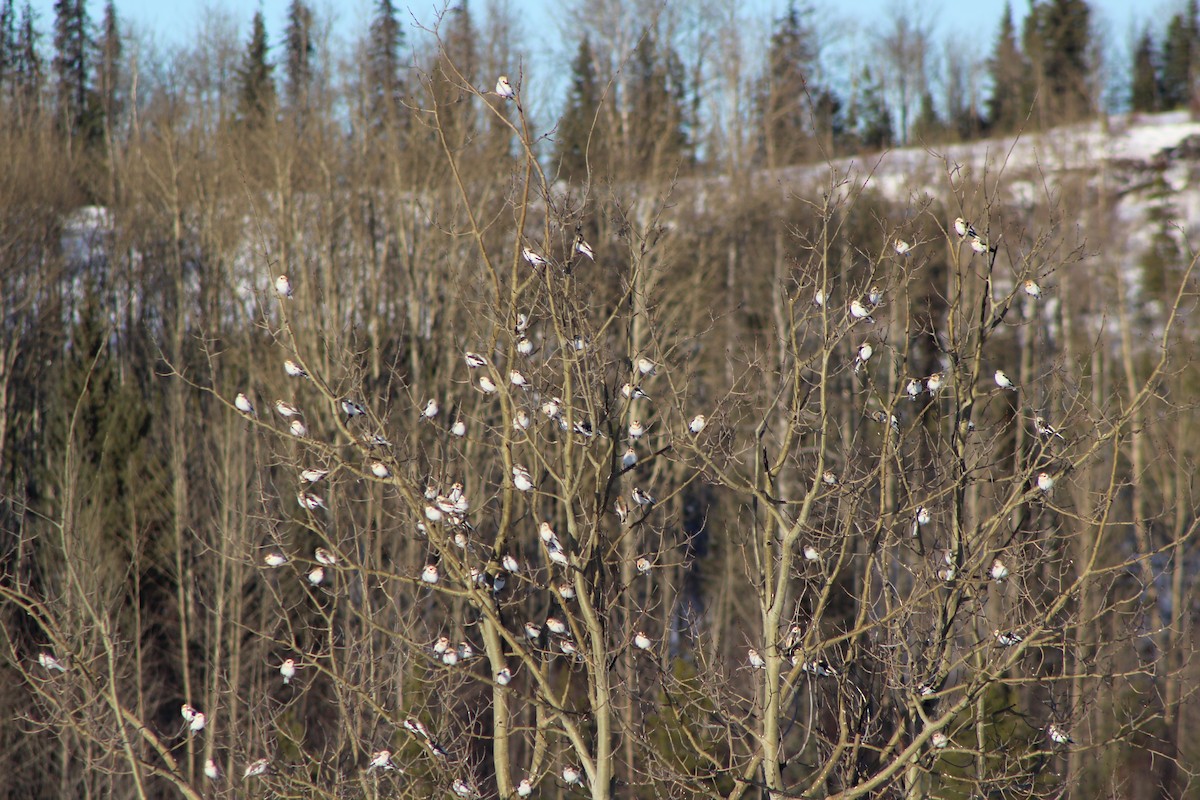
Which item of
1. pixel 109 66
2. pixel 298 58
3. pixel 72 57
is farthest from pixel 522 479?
pixel 72 57

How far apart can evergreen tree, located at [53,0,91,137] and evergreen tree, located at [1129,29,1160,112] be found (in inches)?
1583

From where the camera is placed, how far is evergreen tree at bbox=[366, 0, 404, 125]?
27672mm

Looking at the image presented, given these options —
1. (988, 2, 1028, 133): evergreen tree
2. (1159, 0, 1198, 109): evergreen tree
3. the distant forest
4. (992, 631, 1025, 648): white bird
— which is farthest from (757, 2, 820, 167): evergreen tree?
(992, 631, 1025, 648): white bird

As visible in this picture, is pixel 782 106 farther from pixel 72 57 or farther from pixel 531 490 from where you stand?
pixel 531 490

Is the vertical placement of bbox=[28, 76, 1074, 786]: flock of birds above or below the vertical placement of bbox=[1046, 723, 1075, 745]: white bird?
above

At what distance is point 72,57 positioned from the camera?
37094 mm

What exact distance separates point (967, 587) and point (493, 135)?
20.0 metres

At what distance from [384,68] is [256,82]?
3627mm

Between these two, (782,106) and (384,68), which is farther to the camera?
A: (782,106)

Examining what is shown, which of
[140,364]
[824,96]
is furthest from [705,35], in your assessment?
[140,364]

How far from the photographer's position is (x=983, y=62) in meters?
44.4

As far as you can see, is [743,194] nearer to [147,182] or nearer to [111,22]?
[147,182]

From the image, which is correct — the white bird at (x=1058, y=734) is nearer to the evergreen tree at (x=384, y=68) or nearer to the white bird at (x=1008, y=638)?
the white bird at (x=1008, y=638)

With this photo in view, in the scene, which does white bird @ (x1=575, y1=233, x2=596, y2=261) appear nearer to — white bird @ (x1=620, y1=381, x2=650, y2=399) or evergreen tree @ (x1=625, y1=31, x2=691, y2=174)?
white bird @ (x1=620, y1=381, x2=650, y2=399)
